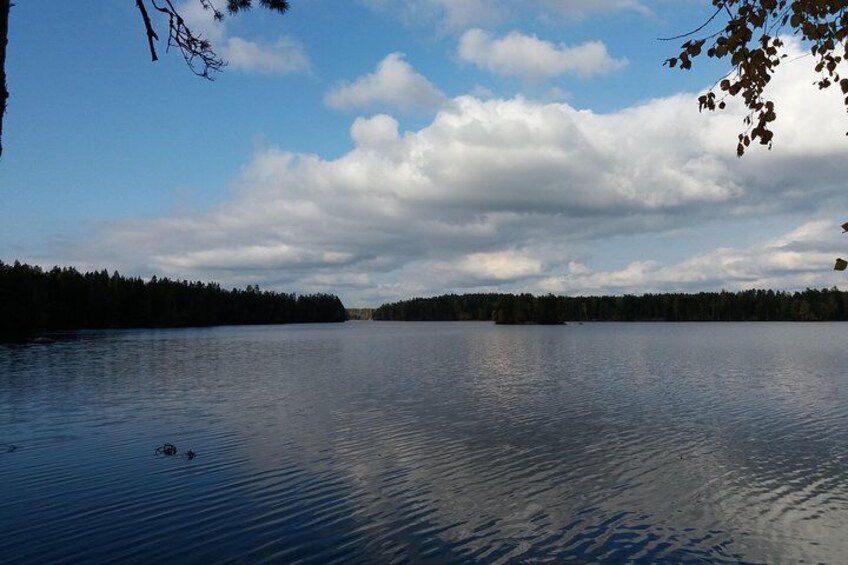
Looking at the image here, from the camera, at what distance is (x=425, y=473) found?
23484mm

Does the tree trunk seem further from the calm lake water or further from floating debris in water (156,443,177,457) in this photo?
floating debris in water (156,443,177,457)

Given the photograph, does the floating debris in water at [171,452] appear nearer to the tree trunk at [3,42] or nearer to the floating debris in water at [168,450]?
the floating debris in water at [168,450]

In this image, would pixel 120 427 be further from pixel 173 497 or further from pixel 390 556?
pixel 390 556

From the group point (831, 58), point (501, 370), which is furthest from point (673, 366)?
point (831, 58)

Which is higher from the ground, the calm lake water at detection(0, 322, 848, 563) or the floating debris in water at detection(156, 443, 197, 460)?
the floating debris in water at detection(156, 443, 197, 460)

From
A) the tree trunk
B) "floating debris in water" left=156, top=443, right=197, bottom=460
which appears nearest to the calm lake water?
"floating debris in water" left=156, top=443, right=197, bottom=460

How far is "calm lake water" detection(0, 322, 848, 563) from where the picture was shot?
16.4 meters

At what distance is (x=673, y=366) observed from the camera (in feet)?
224

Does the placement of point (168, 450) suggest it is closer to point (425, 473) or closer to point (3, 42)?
point (425, 473)

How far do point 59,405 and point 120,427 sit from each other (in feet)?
35.1

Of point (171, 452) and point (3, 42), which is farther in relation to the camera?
point (171, 452)

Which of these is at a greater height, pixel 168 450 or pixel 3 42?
pixel 3 42

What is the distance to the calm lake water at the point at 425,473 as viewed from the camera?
1639cm

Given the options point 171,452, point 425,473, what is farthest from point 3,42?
point 171,452
